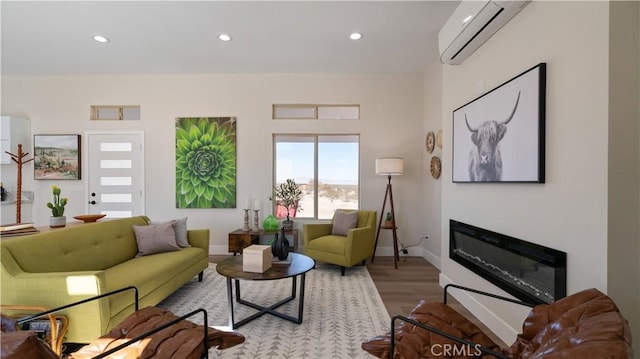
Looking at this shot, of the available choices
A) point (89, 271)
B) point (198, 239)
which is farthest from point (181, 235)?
point (89, 271)

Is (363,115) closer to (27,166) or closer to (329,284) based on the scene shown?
(329,284)

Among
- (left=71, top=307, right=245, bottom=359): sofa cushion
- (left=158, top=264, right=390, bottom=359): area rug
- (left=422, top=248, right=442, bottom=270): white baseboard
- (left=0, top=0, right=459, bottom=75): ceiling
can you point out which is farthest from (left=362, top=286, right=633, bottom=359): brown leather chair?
(left=0, top=0, right=459, bottom=75): ceiling

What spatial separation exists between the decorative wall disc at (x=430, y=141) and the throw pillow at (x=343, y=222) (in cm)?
150

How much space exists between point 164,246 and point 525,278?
3.39m

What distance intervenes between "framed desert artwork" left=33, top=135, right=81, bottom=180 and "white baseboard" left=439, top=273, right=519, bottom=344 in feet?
19.6

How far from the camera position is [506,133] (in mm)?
2027

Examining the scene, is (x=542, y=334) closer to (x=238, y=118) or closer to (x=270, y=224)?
(x=270, y=224)

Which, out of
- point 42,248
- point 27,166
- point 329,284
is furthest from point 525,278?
point 27,166

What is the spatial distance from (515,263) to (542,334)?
907mm

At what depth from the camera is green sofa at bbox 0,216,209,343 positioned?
1.80m

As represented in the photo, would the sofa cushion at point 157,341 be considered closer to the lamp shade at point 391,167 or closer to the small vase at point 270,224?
the small vase at point 270,224

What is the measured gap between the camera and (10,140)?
439cm

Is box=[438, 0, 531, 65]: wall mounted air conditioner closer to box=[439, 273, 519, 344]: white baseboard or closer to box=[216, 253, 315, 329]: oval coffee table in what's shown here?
box=[439, 273, 519, 344]: white baseboard

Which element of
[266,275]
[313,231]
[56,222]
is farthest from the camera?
[313,231]
